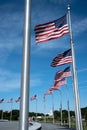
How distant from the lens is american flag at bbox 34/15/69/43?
13586 mm

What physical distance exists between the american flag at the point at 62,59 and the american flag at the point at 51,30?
1.81 metres

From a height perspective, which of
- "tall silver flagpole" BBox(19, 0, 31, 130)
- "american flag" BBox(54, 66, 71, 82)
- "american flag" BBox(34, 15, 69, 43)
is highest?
"american flag" BBox(34, 15, 69, 43)

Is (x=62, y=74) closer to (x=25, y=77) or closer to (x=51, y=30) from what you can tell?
(x=51, y=30)

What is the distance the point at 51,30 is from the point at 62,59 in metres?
2.64

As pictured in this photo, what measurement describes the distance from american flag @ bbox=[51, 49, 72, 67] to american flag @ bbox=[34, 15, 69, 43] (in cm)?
181

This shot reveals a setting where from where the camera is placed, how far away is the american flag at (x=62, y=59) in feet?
52.6

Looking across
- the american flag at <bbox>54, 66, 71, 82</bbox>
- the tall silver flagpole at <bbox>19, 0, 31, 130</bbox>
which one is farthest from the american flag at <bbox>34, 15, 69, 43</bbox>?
the tall silver flagpole at <bbox>19, 0, 31, 130</bbox>

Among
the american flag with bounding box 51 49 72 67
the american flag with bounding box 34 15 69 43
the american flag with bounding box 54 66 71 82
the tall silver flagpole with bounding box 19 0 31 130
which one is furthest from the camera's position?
the american flag with bounding box 54 66 71 82

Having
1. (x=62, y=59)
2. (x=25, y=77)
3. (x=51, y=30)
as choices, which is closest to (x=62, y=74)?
(x=62, y=59)

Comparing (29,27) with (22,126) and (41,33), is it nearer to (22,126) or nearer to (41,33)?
(22,126)

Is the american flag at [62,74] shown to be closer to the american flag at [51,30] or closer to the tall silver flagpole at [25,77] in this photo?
the american flag at [51,30]

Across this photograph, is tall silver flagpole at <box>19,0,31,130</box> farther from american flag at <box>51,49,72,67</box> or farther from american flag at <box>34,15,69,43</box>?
american flag at <box>51,49,72,67</box>

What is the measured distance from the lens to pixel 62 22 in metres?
15.3

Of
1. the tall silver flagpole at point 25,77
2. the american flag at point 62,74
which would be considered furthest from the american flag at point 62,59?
the tall silver flagpole at point 25,77
